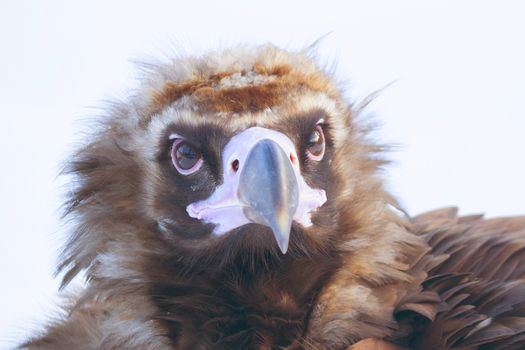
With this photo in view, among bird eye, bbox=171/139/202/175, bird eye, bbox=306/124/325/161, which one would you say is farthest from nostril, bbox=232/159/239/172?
bird eye, bbox=306/124/325/161

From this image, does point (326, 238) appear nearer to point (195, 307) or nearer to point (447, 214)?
point (195, 307)

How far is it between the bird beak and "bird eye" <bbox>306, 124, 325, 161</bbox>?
293 millimetres

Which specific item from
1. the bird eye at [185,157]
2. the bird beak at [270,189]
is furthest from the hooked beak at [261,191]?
the bird eye at [185,157]

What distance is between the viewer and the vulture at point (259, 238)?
351 centimetres

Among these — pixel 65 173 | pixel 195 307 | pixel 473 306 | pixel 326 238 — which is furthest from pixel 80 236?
pixel 473 306

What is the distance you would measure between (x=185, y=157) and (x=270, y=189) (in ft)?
1.53

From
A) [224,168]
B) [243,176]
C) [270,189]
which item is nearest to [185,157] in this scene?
[224,168]

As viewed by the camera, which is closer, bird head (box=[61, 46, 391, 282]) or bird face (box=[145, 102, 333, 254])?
bird face (box=[145, 102, 333, 254])

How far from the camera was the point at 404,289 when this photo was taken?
3.70 metres

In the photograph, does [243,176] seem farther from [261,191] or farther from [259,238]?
[259,238]

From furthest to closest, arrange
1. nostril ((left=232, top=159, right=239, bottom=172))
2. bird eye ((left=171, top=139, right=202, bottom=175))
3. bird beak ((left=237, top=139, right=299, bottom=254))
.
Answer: bird eye ((left=171, top=139, right=202, bottom=175)) < nostril ((left=232, top=159, right=239, bottom=172)) < bird beak ((left=237, top=139, right=299, bottom=254))

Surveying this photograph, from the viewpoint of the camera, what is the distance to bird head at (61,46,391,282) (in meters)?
3.46

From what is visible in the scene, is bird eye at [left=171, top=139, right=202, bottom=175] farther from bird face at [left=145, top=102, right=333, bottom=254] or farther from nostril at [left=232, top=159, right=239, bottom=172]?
nostril at [left=232, top=159, right=239, bottom=172]

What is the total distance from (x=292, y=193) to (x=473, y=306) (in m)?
0.70
